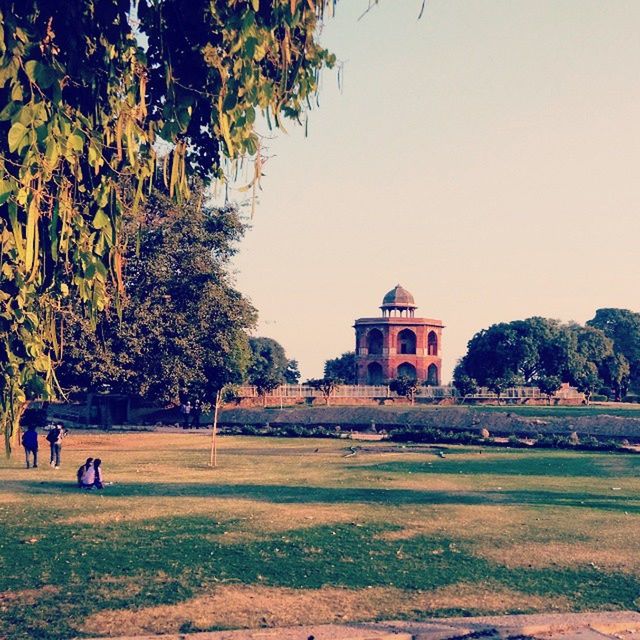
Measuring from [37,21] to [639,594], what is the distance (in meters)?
8.47

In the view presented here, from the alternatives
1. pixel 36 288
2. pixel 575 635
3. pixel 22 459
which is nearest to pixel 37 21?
pixel 36 288

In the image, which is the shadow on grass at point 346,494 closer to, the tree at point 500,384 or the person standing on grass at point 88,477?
the person standing on grass at point 88,477

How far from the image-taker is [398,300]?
266 feet

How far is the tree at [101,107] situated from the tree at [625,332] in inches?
3718

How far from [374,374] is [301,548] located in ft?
231

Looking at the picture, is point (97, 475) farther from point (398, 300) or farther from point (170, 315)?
point (398, 300)

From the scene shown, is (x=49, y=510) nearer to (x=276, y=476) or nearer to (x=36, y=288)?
(x=276, y=476)

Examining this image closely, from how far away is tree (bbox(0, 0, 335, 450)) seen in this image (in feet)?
16.5

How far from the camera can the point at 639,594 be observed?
27.7 ft

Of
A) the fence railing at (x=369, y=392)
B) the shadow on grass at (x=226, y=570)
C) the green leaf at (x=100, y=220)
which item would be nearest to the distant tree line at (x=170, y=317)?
the shadow on grass at (x=226, y=570)

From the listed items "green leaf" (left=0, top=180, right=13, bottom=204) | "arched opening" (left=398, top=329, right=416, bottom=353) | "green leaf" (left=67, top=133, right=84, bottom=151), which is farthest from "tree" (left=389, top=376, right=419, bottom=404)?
"green leaf" (left=0, top=180, right=13, bottom=204)

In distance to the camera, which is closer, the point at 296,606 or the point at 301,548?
the point at 296,606

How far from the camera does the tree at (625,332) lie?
94.1m

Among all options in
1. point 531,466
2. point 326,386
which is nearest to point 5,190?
point 531,466
